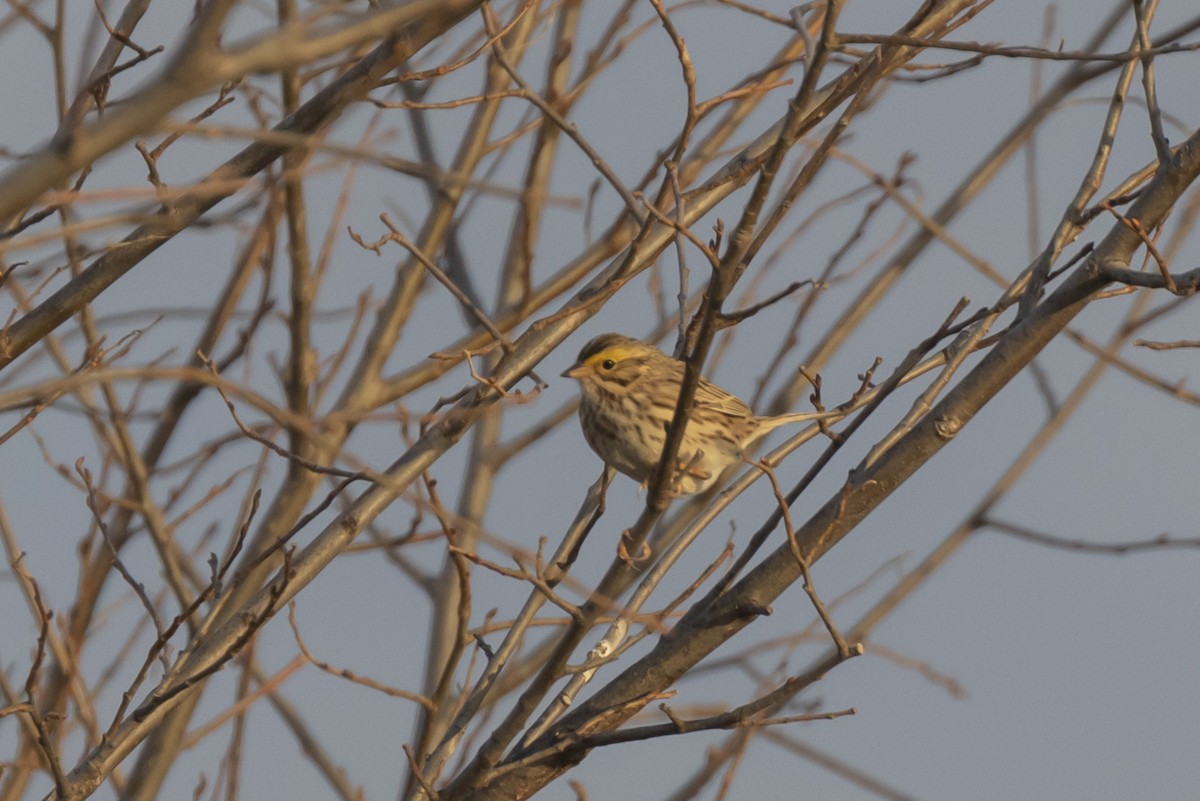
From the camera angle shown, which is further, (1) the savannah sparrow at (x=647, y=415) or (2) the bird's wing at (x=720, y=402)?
(2) the bird's wing at (x=720, y=402)

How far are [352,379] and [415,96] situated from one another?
5.44 feet

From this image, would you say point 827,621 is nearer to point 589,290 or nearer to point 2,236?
point 589,290

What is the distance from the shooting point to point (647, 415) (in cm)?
612

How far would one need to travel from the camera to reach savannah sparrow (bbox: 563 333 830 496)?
19.8 feet

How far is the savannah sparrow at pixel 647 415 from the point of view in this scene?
603 cm

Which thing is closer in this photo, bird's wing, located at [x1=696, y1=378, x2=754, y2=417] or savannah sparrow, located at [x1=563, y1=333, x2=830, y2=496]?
savannah sparrow, located at [x1=563, y1=333, x2=830, y2=496]

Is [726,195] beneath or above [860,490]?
above

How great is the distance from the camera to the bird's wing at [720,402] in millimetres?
6668

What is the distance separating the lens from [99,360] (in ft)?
16.2

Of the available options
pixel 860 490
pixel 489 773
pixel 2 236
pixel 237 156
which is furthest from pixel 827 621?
pixel 2 236

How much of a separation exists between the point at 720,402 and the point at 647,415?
0.68 meters

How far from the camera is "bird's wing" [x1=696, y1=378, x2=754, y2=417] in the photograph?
6.67 metres

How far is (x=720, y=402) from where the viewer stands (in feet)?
22.1

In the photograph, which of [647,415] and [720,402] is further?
[720,402]
